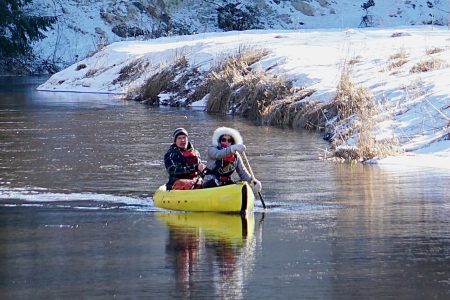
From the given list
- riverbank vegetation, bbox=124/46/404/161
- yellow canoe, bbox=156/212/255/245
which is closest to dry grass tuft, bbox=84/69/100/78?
riverbank vegetation, bbox=124/46/404/161

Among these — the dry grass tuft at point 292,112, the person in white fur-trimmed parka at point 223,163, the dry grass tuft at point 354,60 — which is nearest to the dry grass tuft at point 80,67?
the dry grass tuft at point 354,60

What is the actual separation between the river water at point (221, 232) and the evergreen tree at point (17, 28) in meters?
32.2

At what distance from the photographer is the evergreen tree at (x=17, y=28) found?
Result: 53.0m

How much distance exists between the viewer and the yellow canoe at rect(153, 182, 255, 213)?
13.7m

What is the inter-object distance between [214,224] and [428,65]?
1335cm

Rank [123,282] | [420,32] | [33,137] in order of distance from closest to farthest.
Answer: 1. [123,282]
2. [33,137]
3. [420,32]

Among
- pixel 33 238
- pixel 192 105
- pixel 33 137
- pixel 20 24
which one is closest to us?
pixel 33 238

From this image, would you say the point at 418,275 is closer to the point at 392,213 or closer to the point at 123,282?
the point at 123,282

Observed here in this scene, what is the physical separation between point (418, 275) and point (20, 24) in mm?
45713

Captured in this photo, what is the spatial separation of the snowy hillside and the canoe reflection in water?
4281cm

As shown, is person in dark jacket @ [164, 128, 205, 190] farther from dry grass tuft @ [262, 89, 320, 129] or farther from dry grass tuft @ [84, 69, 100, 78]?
dry grass tuft @ [84, 69, 100, 78]

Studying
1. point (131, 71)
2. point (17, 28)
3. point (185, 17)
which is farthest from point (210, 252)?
point (185, 17)

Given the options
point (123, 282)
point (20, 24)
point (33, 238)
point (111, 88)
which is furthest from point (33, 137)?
point (20, 24)

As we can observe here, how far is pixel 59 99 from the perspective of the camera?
36.2 metres
